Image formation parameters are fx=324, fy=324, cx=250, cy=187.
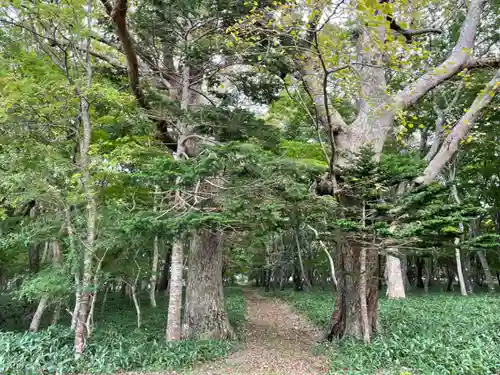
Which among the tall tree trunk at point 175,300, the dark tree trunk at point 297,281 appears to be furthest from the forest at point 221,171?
the dark tree trunk at point 297,281

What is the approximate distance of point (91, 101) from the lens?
21.2ft

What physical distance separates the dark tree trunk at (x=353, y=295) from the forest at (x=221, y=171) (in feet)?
0.14

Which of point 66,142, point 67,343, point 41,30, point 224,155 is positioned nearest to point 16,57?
point 41,30

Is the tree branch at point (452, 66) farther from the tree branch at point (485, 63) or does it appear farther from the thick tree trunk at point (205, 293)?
the thick tree trunk at point (205, 293)

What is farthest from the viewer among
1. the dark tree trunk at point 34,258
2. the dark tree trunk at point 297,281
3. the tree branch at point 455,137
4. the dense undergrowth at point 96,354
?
the dark tree trunk at point 297,281

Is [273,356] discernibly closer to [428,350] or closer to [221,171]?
[428,350]

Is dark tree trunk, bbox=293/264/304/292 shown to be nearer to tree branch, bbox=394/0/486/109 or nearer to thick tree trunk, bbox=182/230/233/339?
thick tree trunk, bbox=182/230/233/339

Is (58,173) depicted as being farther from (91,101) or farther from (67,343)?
(67,343)

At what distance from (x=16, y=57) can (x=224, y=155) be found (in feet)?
17.7

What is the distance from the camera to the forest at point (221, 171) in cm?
491

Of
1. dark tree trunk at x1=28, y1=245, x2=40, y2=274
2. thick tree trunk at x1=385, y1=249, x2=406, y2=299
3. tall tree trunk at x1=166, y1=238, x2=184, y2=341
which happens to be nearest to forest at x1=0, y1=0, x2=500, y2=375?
tall tree trunk at x1=166, y1=238, x2=184, y2=341

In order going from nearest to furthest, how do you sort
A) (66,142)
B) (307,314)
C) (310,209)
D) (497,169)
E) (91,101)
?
1. (310,209)
2. (91,101)
3. (66,142)
4. (307,314)
5. (497,169)

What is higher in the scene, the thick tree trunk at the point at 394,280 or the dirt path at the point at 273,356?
the thick tree trunk at the point at 394,280

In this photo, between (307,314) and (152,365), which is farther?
(307,314)
